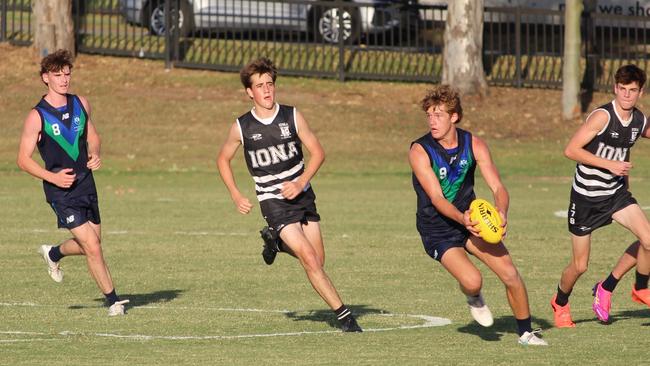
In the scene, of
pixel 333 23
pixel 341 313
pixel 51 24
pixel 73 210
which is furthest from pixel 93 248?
pixel 51 24

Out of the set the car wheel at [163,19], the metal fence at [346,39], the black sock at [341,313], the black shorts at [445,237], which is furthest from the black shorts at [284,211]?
the car wheel at [163,19]

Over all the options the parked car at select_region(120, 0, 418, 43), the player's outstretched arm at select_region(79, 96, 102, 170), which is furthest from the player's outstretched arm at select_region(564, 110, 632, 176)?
the parked car at select_region(120, 0, 418, 43)

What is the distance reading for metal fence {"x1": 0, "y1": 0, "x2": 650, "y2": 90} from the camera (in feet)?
109

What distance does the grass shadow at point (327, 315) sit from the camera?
39.5 ft

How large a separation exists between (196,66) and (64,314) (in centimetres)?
2194

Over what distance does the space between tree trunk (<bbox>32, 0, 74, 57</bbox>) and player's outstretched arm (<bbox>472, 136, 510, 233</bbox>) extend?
24040mm

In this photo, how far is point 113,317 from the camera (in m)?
12.1

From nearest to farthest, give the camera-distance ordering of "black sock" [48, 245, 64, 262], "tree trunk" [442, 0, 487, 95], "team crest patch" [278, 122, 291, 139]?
1. "team crest patch" [278, 122, 291, 139]
2. "black sock" [48, 245, 64, 262]
3. "tree trunk" [442, 0, 487, 95]

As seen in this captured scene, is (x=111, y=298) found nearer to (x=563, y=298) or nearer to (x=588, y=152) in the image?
(x=563, y=298)

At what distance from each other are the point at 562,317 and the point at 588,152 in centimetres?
132

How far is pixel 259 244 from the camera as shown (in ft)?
58.0

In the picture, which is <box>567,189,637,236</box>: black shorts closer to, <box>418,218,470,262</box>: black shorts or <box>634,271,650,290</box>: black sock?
<box>634,271,650,290</box>: black sock

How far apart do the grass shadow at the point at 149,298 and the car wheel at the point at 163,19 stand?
2021cm

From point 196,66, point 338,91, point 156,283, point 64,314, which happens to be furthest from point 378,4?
point 64,314
